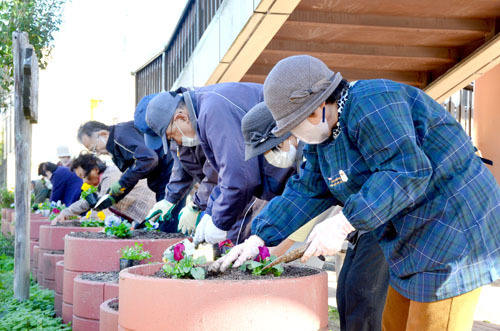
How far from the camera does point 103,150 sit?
5.87 meters

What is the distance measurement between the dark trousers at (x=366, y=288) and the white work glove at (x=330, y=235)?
0.99 metres

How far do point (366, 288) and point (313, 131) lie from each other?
1120 millimetres

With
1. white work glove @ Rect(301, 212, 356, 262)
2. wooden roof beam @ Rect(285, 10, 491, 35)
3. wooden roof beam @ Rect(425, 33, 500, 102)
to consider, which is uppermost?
wooden roof beam @ Rect(285, 10, 491, 35)

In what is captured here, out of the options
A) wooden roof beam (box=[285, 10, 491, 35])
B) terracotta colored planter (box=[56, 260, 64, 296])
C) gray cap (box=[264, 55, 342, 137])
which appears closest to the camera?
gray cap (box=[264, 55, 342, 137])

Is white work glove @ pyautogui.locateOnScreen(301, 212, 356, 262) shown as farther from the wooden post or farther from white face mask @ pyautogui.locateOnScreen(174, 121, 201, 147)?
the wooden post

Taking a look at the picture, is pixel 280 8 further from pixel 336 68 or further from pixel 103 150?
pixel 336 68

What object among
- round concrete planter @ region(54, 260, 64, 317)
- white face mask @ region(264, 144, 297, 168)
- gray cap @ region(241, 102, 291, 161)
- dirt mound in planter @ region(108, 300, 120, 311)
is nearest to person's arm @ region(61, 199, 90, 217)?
round concrete planter @ region(54, 260, 64, 317)

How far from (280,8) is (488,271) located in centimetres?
373

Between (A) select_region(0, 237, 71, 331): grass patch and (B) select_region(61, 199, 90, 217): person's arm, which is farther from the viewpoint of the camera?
(B) select_region(61, 199, 90, 217): person's arm

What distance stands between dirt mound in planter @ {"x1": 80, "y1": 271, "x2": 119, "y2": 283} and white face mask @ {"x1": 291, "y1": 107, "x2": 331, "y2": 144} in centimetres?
182

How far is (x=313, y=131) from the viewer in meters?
2.17

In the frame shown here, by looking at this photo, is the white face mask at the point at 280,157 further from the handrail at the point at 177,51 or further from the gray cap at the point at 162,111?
the handrail at the point at 177,51

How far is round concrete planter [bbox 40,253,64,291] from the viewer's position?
5383mm

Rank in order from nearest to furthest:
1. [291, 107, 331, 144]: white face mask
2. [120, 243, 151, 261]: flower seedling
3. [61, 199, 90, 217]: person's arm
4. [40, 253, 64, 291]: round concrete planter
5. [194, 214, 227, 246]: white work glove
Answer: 1. [291, 107, 331, 144]: white face mask
2. [194, 214, 227, 246]: white work glove
3. [120, 243, 151, 261]: flower seedling
4. [40, 253, 64, 291]: round concrete planter
5. [61, 199, 90, 217]: person's arm
